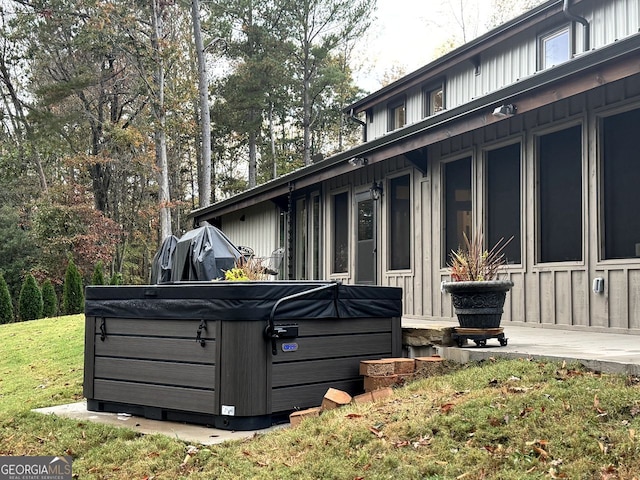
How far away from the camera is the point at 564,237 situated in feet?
21.9

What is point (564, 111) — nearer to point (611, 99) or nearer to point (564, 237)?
point (611, 99)

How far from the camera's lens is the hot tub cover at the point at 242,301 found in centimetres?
465

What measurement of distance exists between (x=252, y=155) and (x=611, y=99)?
20586 mm

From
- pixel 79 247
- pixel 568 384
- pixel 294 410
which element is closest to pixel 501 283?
pixel 568 384

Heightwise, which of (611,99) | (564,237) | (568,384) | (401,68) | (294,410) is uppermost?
(401,68)

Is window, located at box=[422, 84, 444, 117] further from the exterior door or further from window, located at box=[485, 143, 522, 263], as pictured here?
window, located at box=[485, 143, 522, 263]

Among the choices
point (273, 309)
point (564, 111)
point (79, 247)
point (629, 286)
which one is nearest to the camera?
point (273, 309)

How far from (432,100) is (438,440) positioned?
10133mm

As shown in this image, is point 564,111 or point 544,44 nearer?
point 564,111

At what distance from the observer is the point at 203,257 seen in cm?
850

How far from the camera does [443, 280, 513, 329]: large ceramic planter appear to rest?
5.09 meters

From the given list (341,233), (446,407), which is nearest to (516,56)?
(341,233)

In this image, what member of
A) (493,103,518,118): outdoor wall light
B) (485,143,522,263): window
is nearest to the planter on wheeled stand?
(493,103,518,118): outdoor wall light

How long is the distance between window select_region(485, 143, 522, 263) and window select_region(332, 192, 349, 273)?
3466 mm
